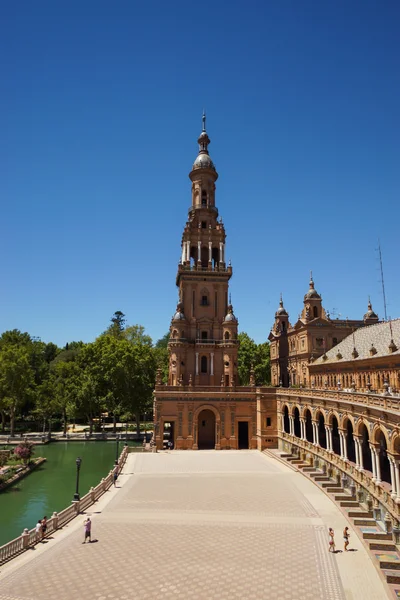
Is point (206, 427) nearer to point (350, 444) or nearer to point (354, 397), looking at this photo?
point (350, 444)

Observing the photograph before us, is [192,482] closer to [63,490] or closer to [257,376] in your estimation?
[63,490]

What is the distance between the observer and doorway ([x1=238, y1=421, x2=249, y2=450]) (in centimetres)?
5419

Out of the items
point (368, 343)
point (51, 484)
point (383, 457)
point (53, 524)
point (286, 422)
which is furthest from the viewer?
point (286, 422)

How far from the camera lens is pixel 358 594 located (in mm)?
16953

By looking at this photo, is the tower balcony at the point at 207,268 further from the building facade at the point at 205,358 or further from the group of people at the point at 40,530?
the group of people at the point at 40,530

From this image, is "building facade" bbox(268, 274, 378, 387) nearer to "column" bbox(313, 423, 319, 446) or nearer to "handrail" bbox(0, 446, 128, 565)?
"column" bbox(313, 423, 319, 446)

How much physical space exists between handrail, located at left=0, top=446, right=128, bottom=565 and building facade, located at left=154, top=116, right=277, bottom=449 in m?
17.7

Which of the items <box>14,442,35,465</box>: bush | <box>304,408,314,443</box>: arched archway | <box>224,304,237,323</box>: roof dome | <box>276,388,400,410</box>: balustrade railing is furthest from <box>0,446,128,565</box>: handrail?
<box>224,304,237,323</box>: roof dome

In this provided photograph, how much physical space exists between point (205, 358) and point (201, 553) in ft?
124

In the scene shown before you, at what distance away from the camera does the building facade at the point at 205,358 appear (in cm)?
5212

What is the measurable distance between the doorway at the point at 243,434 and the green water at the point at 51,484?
15882 millimetres

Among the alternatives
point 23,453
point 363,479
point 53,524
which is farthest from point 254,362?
point 53,524

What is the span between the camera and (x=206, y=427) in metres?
55.4

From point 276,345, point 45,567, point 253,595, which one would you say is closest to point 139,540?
point 45,567
